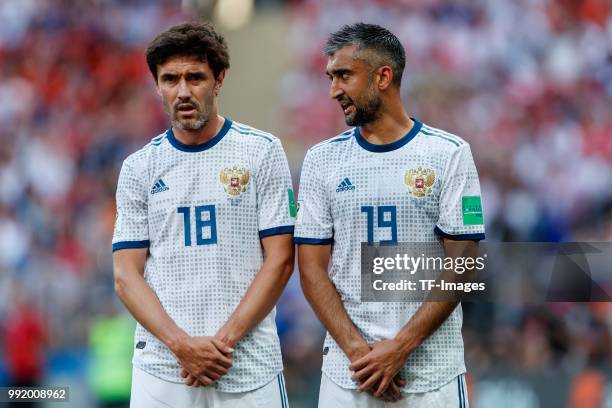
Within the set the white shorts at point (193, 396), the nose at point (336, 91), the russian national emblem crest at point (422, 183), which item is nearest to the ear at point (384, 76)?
the nose at point (336, 91)

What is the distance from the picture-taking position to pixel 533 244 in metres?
7.52

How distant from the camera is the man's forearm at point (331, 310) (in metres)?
3.47

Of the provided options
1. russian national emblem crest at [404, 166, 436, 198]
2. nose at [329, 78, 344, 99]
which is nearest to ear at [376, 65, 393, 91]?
nose at [329, 78, 344, 99]

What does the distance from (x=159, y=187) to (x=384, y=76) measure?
2.85 feet

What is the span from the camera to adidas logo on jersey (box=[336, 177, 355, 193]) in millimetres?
3559

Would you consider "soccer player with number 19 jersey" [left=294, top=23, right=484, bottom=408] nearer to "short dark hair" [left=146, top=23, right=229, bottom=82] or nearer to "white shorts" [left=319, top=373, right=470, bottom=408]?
"white shorts" [left=319, top=373, right=470, bottom=408]

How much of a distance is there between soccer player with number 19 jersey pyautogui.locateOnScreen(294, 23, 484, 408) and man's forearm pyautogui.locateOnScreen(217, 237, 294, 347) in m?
0.10

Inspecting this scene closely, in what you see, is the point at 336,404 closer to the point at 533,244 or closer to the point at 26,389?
the point at 26,389

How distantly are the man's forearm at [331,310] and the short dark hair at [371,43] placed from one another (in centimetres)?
73

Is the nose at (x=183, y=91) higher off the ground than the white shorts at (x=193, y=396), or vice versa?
the nose at (x=183, y=91)

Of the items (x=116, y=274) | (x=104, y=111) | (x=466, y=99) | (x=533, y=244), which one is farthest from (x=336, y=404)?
(x=104, y=111)

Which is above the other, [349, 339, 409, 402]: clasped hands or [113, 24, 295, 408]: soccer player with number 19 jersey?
[113, 24, 295, 408]: soccer player with number 19 jersey

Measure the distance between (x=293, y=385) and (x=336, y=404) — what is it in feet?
8.53

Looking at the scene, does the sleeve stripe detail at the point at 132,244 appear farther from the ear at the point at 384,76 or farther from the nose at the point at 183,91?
the ear at the point at 384,76
